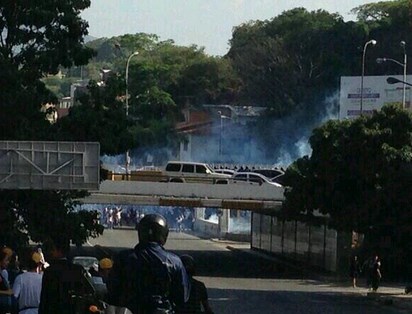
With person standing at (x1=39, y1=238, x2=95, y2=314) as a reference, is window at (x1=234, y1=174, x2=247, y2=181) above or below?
above

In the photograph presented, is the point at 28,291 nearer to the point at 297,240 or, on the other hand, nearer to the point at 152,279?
the point at 152,279

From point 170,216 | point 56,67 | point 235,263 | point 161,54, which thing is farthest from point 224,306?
point 161,54

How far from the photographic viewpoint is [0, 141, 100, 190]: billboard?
36.2 m

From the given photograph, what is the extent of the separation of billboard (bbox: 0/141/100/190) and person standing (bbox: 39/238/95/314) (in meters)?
24.5

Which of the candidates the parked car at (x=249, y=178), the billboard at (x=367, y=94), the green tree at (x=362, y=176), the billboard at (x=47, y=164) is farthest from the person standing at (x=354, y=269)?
the billboard at (x=367, y=94)

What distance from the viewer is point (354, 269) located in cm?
4844

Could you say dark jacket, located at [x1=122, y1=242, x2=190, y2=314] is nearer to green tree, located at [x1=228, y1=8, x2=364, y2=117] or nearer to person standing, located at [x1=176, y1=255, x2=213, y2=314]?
person standing, located at [x1=176, y1=255, x2=213, y2=314]

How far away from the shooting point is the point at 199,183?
209 ft

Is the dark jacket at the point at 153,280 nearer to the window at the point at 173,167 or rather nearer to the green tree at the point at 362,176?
the green tree at the point at 362,176

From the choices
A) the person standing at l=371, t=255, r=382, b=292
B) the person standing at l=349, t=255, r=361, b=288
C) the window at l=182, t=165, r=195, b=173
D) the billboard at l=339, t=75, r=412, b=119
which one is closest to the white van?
the window at l=182, t=165, r=195, b=173

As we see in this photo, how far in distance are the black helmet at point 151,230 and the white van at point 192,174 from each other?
57.4m

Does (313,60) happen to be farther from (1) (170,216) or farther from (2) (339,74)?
(1) (170,216)

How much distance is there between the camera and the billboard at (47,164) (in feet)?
119

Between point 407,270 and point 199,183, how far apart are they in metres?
15.5
